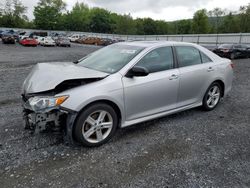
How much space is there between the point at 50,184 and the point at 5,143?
127 centimetres

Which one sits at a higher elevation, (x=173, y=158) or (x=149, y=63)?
(x=149, y=63)

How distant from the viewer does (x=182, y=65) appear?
12.9 feet

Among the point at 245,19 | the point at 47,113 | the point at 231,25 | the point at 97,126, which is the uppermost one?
the point at 245,19

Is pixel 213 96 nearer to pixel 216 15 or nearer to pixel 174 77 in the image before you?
pixel 174 77

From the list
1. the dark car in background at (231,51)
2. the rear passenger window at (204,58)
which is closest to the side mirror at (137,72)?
the rear passenger window at (204,58)

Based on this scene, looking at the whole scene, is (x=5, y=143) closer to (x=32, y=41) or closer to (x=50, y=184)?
(x=50, y=184)

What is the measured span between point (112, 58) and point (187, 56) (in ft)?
4.90

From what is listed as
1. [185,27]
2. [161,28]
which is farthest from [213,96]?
[161,28]

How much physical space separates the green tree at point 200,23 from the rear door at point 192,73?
65689mm

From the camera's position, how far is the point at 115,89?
305 cm

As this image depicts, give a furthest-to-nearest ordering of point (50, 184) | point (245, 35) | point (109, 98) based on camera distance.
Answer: point (245, 35) < point (109, 98) < point (50, 184)

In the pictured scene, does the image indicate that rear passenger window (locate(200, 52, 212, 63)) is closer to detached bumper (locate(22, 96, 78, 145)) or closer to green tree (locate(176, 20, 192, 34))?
detached bumper (locate(22, 96, 78, 145))

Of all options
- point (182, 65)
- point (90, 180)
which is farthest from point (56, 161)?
point (182, 65)

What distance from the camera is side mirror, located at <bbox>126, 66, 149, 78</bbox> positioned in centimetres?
313
